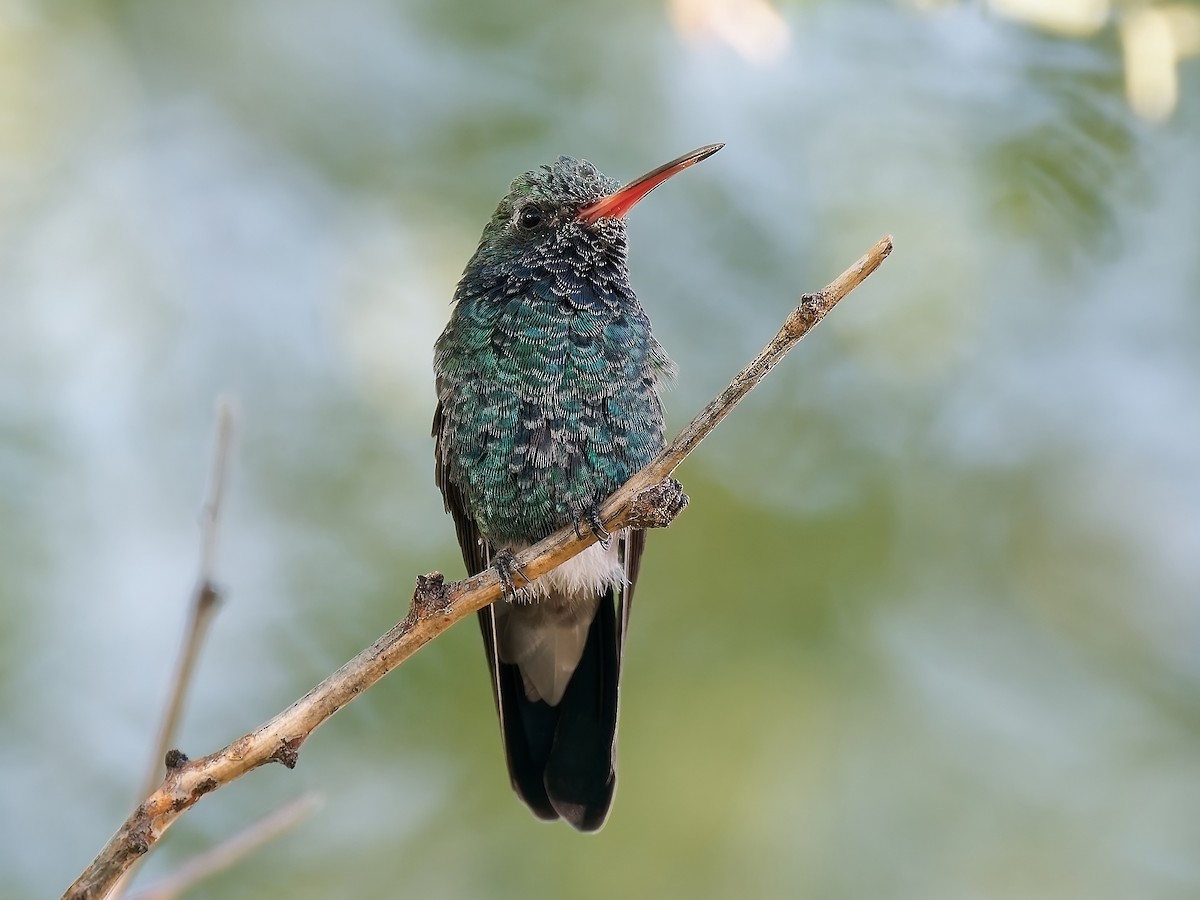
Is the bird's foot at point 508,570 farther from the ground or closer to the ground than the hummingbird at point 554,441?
closer to the ground

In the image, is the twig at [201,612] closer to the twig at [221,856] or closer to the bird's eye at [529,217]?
the twig at [221,856]

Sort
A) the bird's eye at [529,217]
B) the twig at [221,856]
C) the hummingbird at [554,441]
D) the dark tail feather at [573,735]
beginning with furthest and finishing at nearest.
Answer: the bird's eye at [529,217] < the dark tail feather at [573,735] < the hummingbird at [554,441] < the twig at [221,856]

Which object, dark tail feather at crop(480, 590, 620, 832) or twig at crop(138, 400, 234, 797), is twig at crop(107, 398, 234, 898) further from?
dark tail feather at crop(480, 590, 620, 832)

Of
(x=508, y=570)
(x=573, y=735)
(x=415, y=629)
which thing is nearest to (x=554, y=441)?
(x=508, y=570)

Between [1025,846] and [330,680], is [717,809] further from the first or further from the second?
[330,680]

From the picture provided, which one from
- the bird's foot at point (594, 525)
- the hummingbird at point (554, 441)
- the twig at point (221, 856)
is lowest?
the twig at point (221, 856)

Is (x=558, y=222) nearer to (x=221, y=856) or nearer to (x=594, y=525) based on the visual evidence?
(x=594, y=525)

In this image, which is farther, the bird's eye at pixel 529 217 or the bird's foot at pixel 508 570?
the bird's eye at pixel 529 217

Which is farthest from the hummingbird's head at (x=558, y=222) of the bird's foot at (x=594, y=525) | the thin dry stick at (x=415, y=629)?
the thin dry stick at (x=415, y=629)

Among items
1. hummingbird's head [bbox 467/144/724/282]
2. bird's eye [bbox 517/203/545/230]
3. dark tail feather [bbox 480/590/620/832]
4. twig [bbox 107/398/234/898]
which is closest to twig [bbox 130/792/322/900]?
twig [bbox 107/398/234/898]
